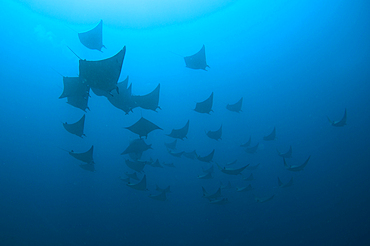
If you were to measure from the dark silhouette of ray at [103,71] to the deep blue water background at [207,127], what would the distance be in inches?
488

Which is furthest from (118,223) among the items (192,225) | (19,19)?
(19,19)

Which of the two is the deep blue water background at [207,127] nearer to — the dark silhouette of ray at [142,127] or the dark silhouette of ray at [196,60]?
the dark silhouette of ray at [196,60]

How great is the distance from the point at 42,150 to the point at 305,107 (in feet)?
82.9

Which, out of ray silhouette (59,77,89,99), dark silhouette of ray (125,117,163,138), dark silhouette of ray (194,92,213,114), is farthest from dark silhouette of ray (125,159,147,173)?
ray silhouette (59,77,89,99)

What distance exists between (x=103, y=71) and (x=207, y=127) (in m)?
16.3

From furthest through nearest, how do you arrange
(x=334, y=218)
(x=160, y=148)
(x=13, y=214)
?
(x=160, y=148), (x=334, y=218), (x=13, y=214)

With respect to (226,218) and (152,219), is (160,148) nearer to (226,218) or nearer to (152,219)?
(152,219)

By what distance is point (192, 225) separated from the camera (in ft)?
46.9

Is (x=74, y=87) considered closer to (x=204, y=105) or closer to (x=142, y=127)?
(x=142, y=127)

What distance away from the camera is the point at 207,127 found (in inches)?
774

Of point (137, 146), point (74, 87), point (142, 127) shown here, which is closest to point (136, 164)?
point (137, 146)

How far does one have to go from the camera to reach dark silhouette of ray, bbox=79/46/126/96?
3626 millimetres

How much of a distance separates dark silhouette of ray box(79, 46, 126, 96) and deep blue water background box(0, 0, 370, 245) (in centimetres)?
1240

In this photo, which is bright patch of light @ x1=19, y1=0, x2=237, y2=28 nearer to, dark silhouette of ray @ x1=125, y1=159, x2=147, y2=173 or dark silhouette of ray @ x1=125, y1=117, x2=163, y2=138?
dark silhouette of ray @ x1=125, y1=117, x2=163, y2=138
